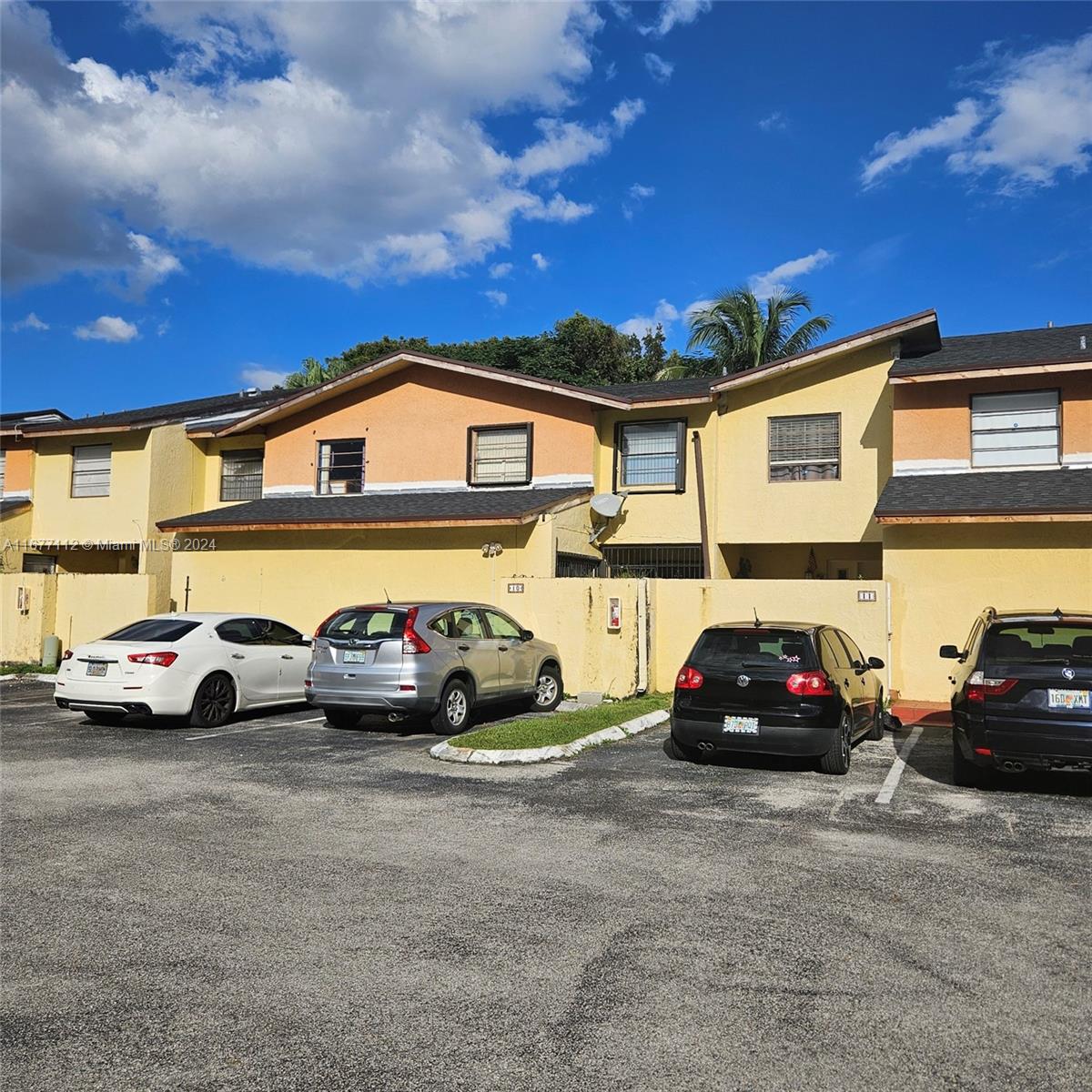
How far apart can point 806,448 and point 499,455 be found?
6328 millimetres

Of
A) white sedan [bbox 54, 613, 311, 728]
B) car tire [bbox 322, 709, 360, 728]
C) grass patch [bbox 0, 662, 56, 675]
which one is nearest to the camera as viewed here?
white sedan [bbox 54, 613, 311, 728]

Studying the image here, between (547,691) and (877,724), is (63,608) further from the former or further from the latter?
(877,724)

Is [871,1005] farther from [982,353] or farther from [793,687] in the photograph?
[982,353]

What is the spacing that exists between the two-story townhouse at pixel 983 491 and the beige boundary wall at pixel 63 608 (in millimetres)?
15782

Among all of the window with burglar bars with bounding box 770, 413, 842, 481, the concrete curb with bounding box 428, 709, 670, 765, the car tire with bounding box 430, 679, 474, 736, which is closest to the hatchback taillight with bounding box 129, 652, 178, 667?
the car tire with bounding box 430, 679, 474, 736

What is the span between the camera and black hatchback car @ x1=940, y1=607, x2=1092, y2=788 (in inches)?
321

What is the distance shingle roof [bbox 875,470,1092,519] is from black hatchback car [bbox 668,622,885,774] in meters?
5.65

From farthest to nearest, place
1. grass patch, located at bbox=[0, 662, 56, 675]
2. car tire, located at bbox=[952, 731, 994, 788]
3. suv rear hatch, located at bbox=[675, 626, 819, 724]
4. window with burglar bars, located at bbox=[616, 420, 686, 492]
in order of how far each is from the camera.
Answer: grass patch, located at bbox=[0, 662, 56, 675] < window with burglar bars, located at bbox=[616, 420, 686, 492] < suv rear hatch, located at bbox=[675, 626, 819, 724] < car tire, located at bbox=[952, 731, 994, 788]

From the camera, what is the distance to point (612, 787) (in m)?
8.95

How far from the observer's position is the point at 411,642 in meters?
11.7

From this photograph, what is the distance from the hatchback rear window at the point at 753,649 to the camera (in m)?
9.66

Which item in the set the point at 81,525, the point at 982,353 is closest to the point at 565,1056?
the point at 982,353

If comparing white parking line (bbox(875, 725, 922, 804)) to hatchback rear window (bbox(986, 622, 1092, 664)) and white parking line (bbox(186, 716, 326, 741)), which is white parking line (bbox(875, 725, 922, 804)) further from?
white parking line (bbox(186, 716, 326, 741))

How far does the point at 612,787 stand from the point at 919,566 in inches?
343
